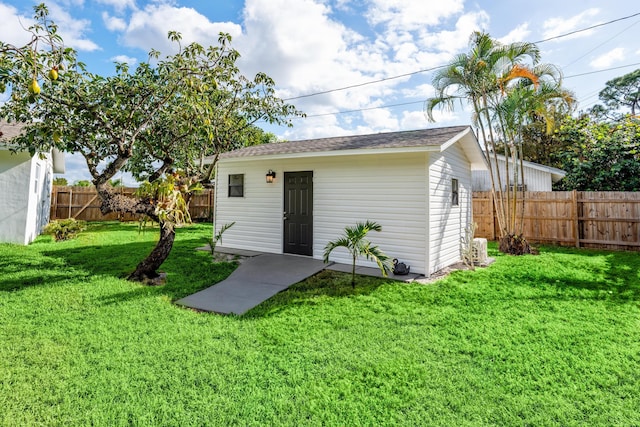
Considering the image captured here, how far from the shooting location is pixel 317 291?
520 cm

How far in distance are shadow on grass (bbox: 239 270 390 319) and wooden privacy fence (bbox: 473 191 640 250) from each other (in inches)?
294

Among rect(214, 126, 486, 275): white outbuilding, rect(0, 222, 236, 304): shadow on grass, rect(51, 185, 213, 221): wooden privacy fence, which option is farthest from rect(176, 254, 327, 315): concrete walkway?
rect(51, 185, 213, 221): wooden privacy fence

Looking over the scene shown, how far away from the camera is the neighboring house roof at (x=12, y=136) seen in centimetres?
805

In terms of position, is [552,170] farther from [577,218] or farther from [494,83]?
[494,83]

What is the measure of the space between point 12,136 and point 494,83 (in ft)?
43.0

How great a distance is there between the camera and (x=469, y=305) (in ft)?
15.3

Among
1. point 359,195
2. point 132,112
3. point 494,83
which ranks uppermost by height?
point 494,83

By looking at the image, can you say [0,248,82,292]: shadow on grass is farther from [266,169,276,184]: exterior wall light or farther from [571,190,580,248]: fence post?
[571,190,580,248]: fence post

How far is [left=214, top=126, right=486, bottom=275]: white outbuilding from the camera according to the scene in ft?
20.5

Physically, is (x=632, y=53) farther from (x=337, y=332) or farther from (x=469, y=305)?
(x=337, y=332)

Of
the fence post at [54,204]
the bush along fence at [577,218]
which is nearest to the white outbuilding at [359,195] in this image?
the bush along fence at [577,218]

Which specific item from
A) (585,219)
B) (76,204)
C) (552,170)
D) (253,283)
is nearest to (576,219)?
(585,219)

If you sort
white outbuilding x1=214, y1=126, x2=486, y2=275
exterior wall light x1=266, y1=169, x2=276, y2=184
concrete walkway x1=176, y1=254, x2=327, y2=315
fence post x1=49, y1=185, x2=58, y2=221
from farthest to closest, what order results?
1. fence post x1=49, y1=185, x2=58, y2=221
2. exterior wall light x1=266, y1=169, x2=276, y2=184
3. white outbuilding x1=214, y1=126, x2=486, y2=275
4. concrete walkway x1=176, y1=254, x2=327, y2=315

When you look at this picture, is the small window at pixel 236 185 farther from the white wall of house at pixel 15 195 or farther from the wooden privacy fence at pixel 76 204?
the wooden privacy fence at pixel 76 204
